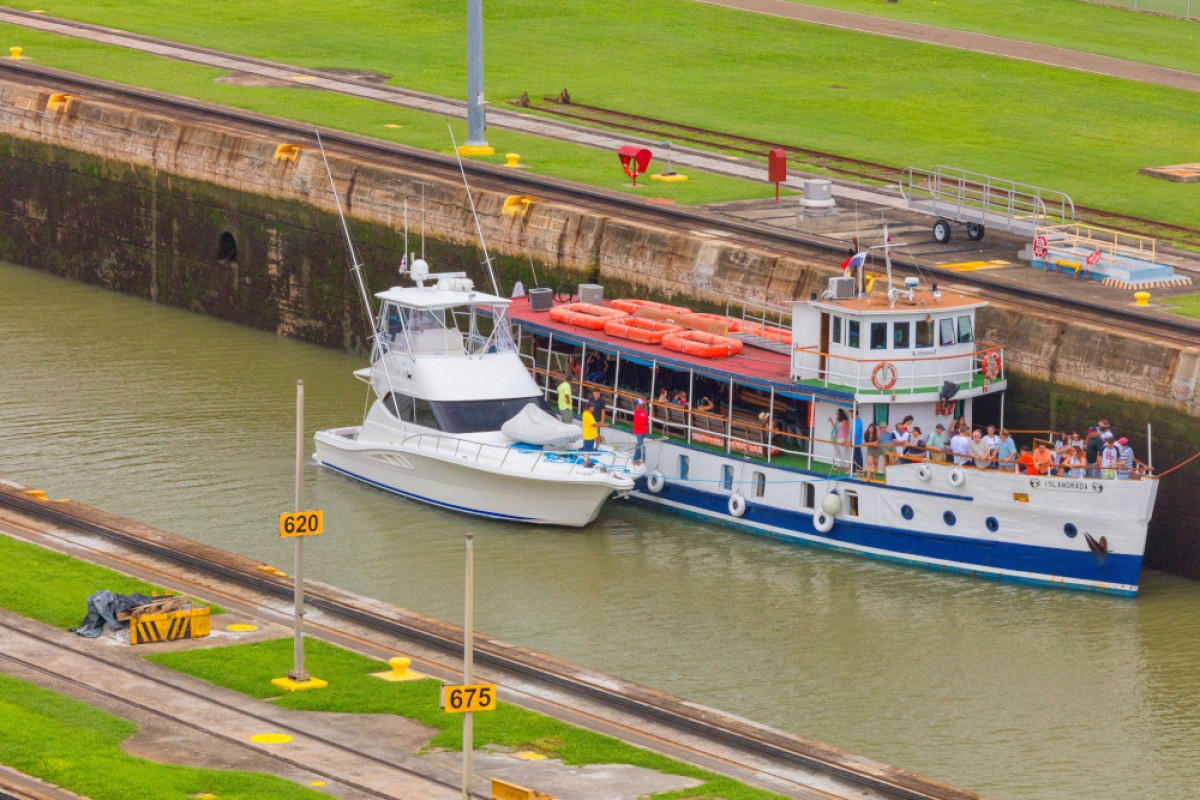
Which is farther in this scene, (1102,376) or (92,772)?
(1102,376)

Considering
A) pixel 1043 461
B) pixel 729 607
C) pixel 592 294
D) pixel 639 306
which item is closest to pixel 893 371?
pixel 1043 461

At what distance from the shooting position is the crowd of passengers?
4134 centimetres

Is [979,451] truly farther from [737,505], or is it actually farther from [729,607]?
[729,607]

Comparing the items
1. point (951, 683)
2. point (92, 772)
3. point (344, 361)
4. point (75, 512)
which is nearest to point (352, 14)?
point (344, 361)

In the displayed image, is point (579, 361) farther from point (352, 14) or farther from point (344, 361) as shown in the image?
point (352, 14)

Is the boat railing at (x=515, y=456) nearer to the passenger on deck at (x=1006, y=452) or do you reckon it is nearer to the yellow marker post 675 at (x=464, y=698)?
the passenger on deck at (x=1006, y=452)

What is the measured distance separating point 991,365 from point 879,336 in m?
2.68

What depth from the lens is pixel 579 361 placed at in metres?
48.9

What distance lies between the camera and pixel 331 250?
60781 millimetres

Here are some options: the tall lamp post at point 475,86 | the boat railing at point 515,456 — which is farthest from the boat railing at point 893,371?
the tall lamp post at point 475,86

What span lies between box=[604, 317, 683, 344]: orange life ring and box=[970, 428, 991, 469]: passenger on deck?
7.64m

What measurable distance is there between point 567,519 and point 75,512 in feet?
30.0

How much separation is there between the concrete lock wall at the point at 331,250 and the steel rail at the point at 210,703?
59.7 feet

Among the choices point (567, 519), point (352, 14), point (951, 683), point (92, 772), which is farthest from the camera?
point (352, 14)
